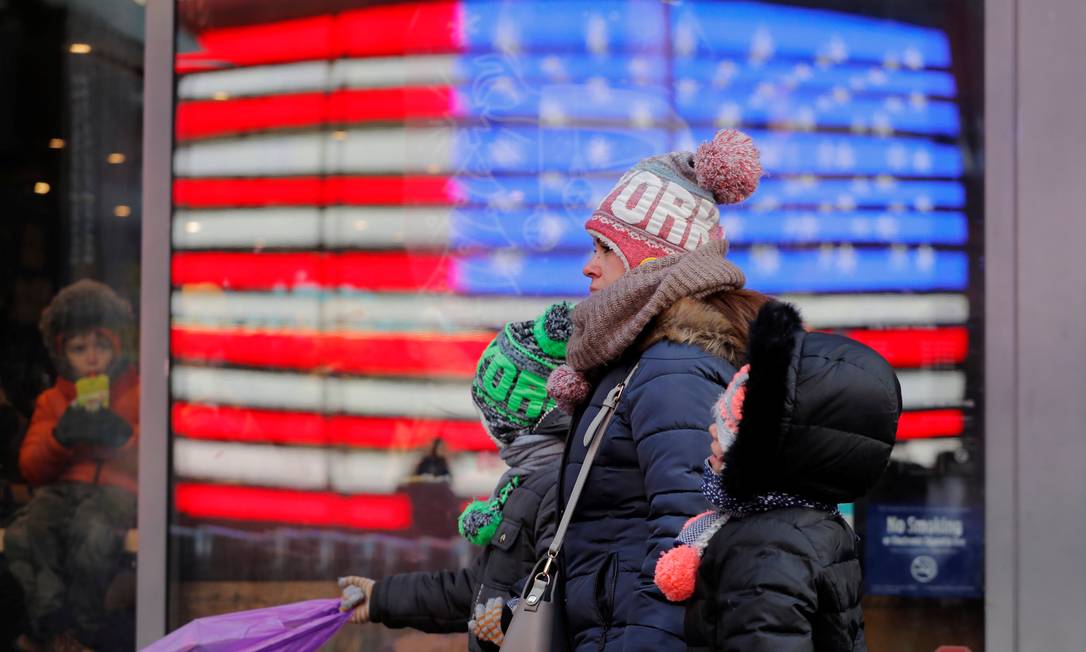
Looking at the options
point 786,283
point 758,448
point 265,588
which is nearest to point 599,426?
point 758,448

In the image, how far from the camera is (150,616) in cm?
540

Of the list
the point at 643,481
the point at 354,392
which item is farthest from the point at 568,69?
the point at 643,481

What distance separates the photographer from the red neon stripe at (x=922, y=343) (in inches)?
201

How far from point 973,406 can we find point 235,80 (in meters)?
3.13

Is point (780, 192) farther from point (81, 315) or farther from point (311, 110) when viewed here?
point (81, 315)

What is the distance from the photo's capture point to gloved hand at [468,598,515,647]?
3.13 meters

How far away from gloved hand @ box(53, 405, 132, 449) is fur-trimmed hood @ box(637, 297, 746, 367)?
134 inches

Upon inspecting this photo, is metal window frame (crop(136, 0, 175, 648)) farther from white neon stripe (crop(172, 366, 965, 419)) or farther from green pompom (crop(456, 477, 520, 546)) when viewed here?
green pompom (crop(456, 477, 520, 546))

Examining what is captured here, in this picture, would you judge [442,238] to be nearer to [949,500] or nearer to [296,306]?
[296,306]

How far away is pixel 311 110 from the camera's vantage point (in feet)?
17.5

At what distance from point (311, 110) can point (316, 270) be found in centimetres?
63

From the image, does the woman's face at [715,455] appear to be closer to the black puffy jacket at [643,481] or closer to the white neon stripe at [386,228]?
the black puffy jacket at [643,481]

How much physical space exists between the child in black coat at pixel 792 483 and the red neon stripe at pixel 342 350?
3.01 m

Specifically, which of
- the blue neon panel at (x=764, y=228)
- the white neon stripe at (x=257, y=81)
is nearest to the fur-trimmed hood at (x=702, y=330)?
the blue neon panel at (x=764, y=228)
